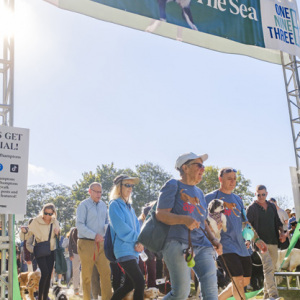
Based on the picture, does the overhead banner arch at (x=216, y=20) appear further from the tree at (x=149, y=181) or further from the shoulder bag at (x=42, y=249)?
the tree at (x=149, y=181)

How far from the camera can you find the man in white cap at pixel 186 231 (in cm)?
411

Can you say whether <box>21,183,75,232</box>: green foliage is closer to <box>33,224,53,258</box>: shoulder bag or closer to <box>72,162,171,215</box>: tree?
<box>72,162,171,215</box>: tree

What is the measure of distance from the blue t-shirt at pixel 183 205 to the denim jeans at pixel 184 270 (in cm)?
7

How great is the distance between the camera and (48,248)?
7.11 metres

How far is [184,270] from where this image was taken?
413cm

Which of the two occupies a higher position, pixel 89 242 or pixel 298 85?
pixel 298 85

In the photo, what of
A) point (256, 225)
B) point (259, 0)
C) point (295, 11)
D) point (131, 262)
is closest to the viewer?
point (131, 262)

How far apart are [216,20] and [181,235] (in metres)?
5.40

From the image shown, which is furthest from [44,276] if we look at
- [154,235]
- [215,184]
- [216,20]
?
[215,184]

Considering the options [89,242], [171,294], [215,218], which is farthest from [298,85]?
[171,294]

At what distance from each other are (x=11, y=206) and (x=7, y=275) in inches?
35.9

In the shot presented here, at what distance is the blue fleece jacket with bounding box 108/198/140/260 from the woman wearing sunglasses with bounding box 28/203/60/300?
7.23 feet

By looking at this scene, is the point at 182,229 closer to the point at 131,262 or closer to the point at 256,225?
the point at 131,262

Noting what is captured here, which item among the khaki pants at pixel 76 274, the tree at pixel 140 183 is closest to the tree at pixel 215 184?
the tree at pixel 140 183
